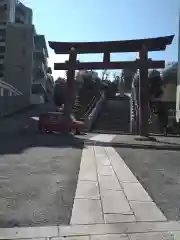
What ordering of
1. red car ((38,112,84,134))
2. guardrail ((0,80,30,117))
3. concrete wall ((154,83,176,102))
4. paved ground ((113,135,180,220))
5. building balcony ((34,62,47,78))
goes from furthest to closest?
1. building balcony ((34,62,47,78))
2. concrete wall ((154,83,176,102))
3. guardrail ((0,80,30,117))
4. red car ((38,112,84,134))
5. paved ground ((113,135,180,220))

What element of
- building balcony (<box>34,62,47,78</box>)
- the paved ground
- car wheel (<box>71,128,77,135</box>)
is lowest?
car wheel (<box>71,128,77,135</box>)

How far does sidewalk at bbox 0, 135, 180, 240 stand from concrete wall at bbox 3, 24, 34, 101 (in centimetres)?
5881

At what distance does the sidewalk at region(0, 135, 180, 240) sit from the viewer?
4.54 m

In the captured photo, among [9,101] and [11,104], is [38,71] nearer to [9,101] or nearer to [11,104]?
[11,104]

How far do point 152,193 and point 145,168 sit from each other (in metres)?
2.81

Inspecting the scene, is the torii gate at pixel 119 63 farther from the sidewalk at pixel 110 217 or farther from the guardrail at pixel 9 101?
the guardrail at pixel 9 101

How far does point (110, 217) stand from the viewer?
5281 mm

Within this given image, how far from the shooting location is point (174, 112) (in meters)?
41.8

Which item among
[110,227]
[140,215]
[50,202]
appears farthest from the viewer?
[50,202]

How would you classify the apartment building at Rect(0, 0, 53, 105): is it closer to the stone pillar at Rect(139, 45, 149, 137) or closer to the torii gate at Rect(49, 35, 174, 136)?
the torii gate at Rect(49, 35, 174, 136)

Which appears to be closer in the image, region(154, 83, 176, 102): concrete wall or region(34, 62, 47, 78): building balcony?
region(154, 83, 176, 102): concrete wall

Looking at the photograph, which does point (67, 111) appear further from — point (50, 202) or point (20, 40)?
point (20, 40)

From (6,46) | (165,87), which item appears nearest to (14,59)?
(6,46)

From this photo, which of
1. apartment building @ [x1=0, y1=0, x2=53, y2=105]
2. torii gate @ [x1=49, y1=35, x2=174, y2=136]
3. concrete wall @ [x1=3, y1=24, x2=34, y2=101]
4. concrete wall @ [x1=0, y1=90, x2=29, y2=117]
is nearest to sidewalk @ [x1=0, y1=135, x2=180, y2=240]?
torii gate @ [x1=49, y1=35, x2=174, y2=136]
